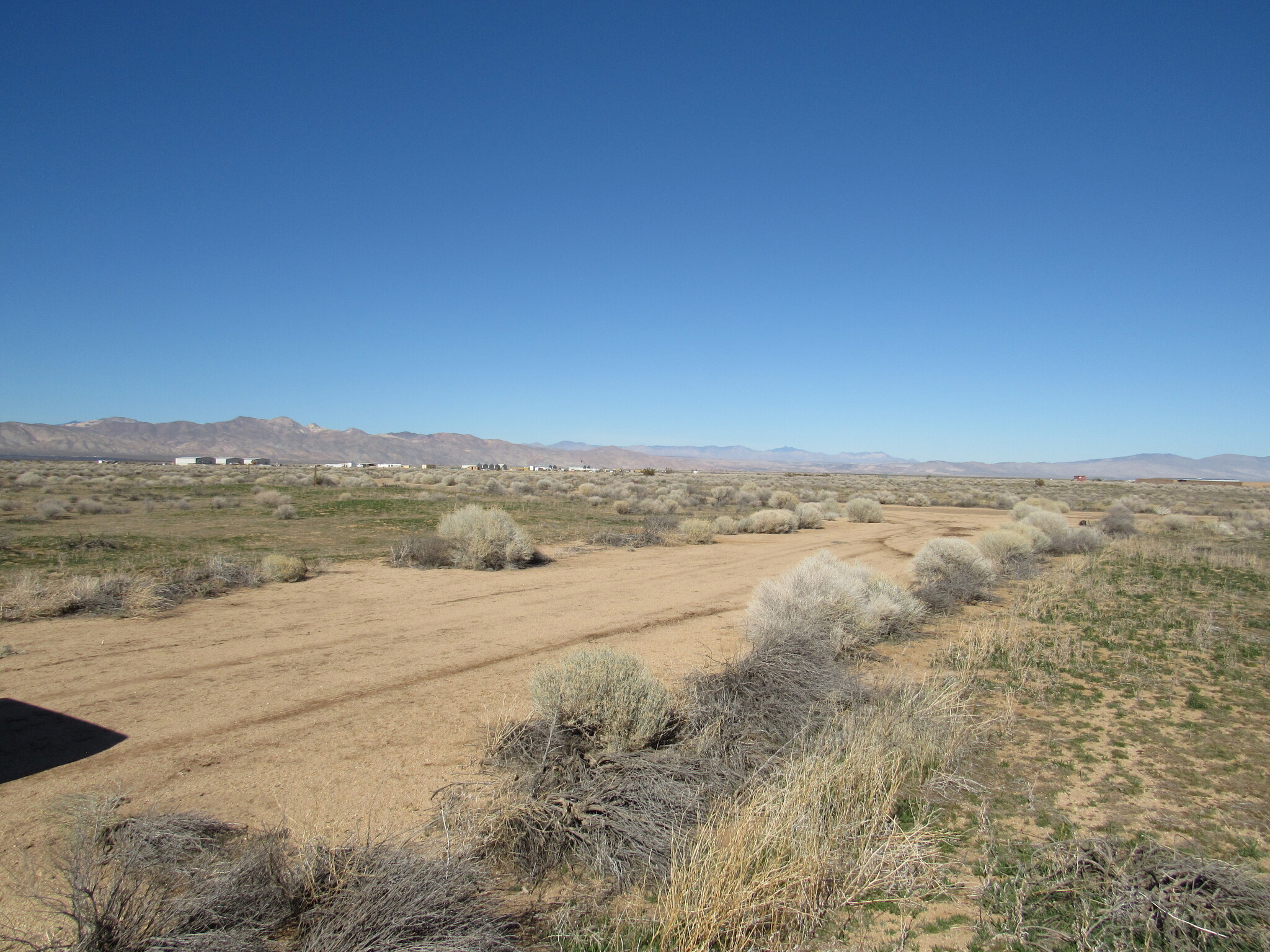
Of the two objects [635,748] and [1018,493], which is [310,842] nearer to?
[635,748]

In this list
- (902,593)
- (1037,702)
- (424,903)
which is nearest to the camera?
(424,903)

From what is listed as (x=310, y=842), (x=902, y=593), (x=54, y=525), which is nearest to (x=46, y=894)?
(x=310, y=842)

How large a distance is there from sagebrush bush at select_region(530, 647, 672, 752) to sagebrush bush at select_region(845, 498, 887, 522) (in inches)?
1130

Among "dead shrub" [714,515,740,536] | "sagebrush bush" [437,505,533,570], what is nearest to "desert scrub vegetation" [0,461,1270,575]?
"dead shrub" [714,515,740,536]

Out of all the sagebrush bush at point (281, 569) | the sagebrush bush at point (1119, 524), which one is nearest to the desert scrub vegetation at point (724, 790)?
the sagebrush bush at point (281, 569)

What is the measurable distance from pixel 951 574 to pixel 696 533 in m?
9.12

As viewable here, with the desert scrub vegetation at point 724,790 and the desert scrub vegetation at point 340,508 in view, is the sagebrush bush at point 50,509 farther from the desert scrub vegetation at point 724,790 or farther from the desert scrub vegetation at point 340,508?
the desert scrub vegetation at point 724,790

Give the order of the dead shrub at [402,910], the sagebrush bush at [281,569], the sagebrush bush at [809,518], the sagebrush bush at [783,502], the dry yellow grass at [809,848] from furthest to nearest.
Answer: the sagebrush bush at [783,502]
the sagebrush bush at [809,518]
the sagebrush bush at [281,569]
the dry yellow grass at [809,848]
the dead shrub at [402,910]

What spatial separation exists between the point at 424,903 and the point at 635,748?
2.45 m

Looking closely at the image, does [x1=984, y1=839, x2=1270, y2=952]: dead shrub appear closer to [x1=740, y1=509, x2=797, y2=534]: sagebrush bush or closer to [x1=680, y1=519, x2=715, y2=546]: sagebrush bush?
[x1=680, y1=519, x2=715, y2=546]: sagebrush bush

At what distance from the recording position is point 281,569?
1324 centimetres

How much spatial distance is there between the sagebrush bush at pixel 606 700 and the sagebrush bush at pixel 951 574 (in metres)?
8.75

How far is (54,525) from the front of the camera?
21.4 meters

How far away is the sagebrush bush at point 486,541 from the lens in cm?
1556
